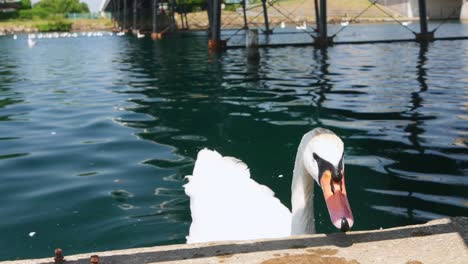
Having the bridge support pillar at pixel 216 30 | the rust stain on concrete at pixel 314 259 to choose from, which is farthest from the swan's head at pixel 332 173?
the bridge support pillar at pixel 216 30

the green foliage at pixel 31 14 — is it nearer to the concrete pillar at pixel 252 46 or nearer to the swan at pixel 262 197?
the concrete pillar at pixel 252 46

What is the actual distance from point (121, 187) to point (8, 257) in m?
1.91

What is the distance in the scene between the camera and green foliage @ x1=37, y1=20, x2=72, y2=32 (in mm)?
92750

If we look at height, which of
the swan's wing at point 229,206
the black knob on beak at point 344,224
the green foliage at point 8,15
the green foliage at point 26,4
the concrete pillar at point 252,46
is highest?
the green foliage at point 26,4

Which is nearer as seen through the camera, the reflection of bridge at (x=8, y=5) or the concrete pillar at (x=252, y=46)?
the concrete pillar at (x=252, y=46)

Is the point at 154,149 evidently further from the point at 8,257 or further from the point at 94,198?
the point at 8,257

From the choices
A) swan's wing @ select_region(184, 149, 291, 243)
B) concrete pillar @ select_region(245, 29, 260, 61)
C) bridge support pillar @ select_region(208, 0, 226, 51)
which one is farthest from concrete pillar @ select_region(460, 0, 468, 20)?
swan's wing @ select_region(184, 149, 291, 243)

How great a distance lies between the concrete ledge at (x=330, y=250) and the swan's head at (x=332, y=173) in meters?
0.18

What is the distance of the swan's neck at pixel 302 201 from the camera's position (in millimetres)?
3736

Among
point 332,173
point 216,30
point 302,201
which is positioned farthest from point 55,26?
point 332,173

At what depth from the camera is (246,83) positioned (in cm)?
1492

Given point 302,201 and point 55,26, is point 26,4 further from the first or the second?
point 302,201

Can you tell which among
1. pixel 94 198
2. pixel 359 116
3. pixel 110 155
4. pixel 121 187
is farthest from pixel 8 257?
pixel 359 116

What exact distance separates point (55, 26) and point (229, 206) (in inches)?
3719
